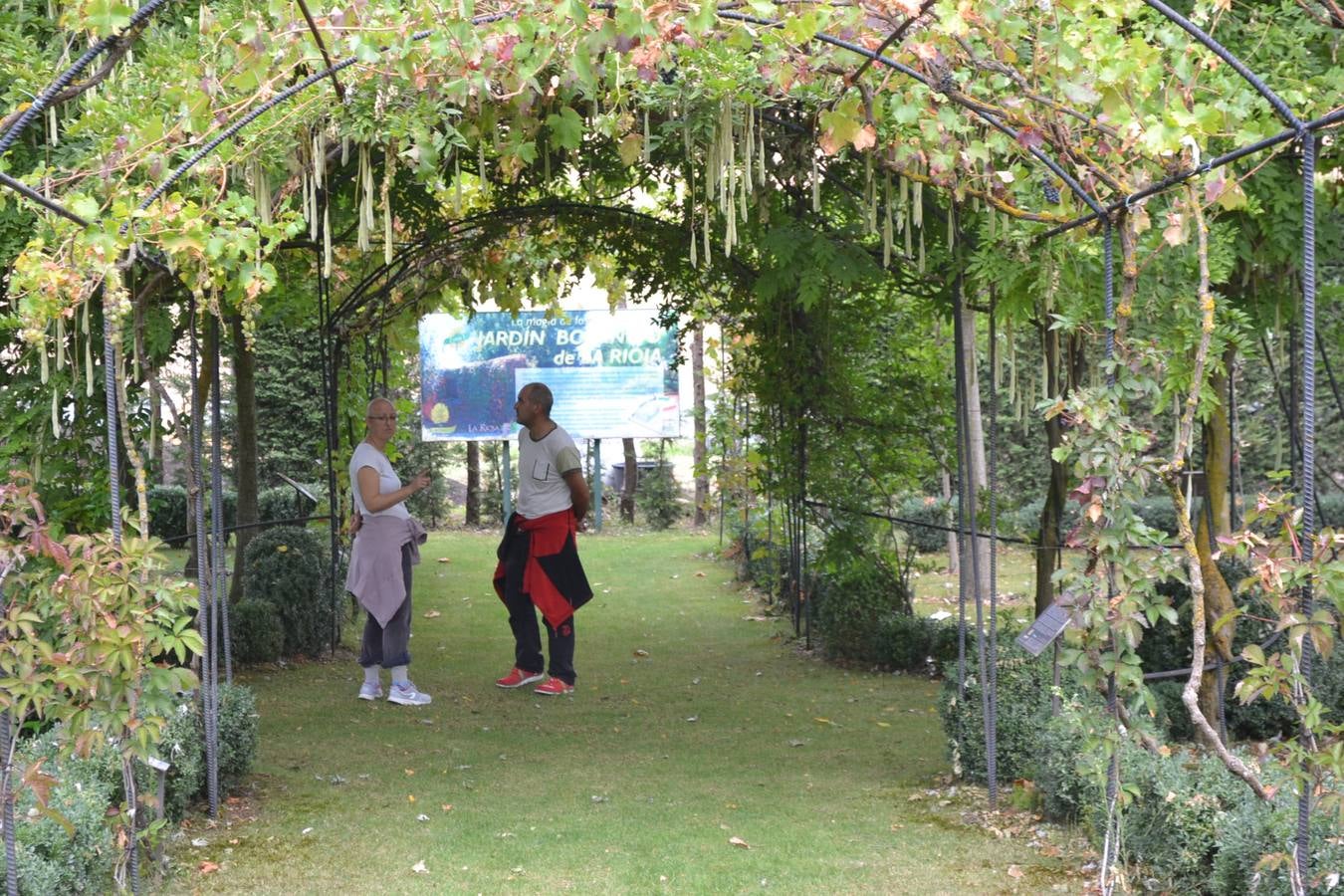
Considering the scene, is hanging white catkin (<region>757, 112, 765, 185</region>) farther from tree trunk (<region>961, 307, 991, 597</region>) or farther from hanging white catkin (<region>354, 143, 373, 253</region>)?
hanging white catkin (<region>354, 143, 373, 253</region>)

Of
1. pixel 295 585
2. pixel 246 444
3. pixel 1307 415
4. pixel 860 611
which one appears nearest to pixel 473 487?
pixel 246 444

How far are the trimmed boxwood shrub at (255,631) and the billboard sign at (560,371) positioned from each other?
7.03 m

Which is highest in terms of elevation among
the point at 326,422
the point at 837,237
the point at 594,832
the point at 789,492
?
the point at 837,237

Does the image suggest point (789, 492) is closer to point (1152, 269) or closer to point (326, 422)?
point (326, 422)

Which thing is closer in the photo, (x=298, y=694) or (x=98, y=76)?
(x=98, y=76)

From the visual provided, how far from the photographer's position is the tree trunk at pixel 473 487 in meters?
17.1

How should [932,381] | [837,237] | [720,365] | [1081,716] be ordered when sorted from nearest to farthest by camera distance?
[1081,716] → [837,237] → [932,381] → [720,365]

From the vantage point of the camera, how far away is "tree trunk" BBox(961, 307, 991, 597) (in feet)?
18.8

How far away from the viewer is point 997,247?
474 cm

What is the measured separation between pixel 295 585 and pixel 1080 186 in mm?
6142

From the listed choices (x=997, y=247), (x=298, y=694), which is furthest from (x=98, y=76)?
(x=298, y=694)

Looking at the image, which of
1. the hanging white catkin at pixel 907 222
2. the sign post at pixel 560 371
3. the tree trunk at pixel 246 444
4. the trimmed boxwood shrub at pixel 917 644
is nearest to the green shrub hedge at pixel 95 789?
the hanging white catkin at pixel 907 222

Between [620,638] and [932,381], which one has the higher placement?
[932,381]

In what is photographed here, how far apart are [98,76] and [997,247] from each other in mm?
2979
